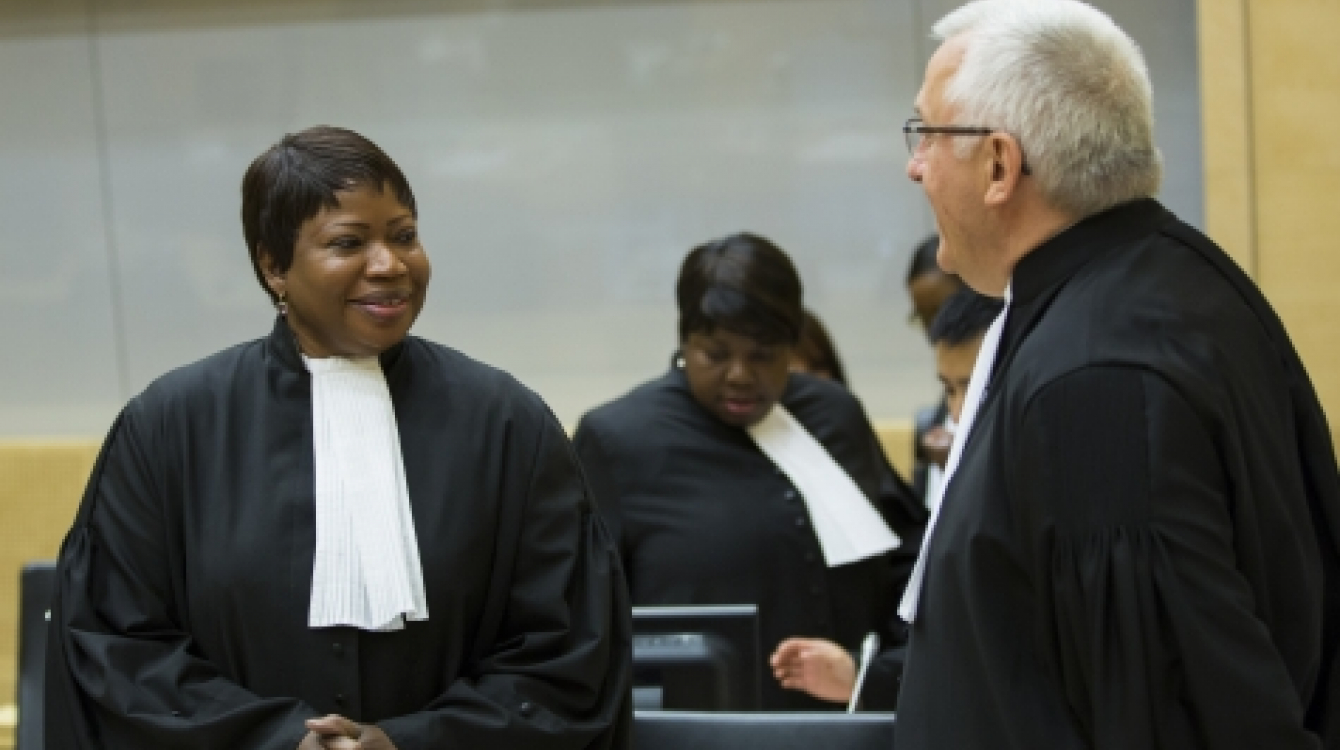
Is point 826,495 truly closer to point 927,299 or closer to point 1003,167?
point 927,299

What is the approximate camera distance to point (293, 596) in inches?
94.3

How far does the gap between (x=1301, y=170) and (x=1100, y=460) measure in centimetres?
455

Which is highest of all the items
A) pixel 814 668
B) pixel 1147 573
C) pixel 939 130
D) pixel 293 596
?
pixel 939 130

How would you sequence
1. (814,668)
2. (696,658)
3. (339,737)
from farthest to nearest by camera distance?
(814,668), (696,658), (339,737)

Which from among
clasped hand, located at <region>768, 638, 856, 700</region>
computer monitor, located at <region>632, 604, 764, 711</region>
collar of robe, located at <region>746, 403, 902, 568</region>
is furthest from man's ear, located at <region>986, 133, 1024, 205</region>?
collar of robe, located at <region>746, 403, 902, 568</region>

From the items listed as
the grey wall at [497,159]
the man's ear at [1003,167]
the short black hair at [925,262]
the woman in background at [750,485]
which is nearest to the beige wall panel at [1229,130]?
the grey wall at [497,159]

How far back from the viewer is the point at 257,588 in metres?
2.39

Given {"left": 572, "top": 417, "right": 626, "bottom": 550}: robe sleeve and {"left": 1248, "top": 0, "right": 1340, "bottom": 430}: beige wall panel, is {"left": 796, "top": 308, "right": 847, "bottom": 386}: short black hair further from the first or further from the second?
{"left": 1248, "top": 0, "right": 1340, "bottom": 430}: beige wall panel

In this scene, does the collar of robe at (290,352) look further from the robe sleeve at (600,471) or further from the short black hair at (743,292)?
the short black hair at (743,292)

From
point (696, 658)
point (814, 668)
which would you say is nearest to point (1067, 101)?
point (696, 658)

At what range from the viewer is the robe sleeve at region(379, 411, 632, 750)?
7.66ft

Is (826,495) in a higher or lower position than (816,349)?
lower

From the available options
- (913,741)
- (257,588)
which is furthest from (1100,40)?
(257,588)

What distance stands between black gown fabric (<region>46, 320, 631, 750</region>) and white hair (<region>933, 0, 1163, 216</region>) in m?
0.91
